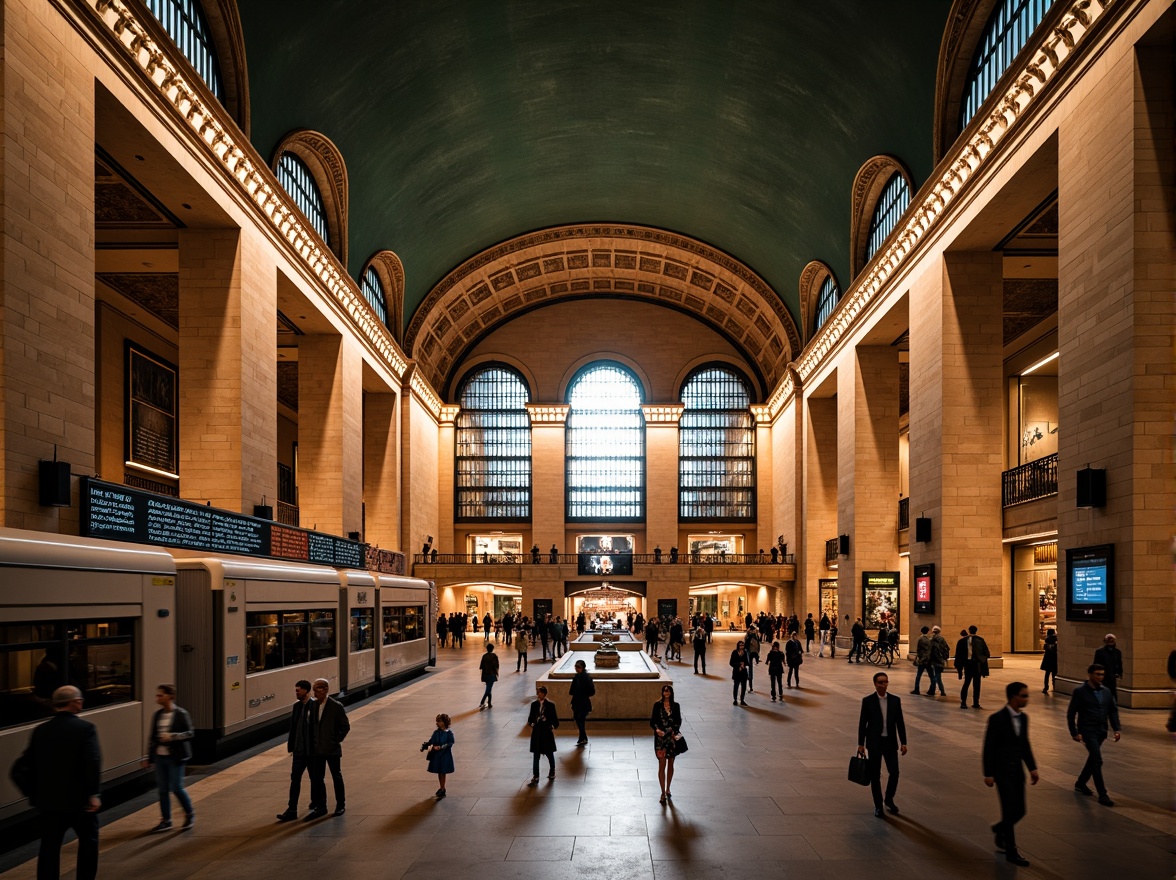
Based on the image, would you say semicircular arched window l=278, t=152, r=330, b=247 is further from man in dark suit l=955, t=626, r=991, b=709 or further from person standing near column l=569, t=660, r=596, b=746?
man in dark suit l=955, t=626, r=991, b=709

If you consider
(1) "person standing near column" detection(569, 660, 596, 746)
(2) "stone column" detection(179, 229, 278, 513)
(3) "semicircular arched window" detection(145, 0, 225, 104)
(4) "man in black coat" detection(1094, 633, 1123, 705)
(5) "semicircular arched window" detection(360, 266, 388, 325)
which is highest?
(3) "semicircular arched window" detection(145, 0, 225, 104)

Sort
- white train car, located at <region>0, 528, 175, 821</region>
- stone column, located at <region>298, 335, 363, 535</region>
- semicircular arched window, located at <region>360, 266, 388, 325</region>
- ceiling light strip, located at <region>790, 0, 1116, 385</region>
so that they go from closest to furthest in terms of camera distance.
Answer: white train car, located at <region>0, 528, 175, 821</region>, ceiling light strip, located at <region>790, 0, 1116, 385</region>, stone column, located at <region>298, 335, 363, 535</region>, semicircular arched window, located at <region>360, 266, 388, 325</region>

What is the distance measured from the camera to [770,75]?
26016 millimetres

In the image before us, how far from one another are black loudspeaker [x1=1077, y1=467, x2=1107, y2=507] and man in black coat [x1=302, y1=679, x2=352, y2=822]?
11524 millimetres

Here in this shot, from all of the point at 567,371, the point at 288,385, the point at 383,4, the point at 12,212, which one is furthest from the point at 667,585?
the point at 12,212

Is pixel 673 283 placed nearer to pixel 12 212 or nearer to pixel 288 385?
pixel 288 385

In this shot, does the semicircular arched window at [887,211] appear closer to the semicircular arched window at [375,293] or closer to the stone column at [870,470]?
the stone column at [870,470]

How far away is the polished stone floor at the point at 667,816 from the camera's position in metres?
7.07

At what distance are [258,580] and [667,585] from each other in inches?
1321

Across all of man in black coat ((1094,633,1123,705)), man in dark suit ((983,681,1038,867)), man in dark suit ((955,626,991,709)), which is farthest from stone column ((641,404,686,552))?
man in dark suit ((983,681,1038,867))

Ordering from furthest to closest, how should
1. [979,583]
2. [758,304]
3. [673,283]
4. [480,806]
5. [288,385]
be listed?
[673,283] → [758,304] → [288,385] → [979,583] → [480,806]

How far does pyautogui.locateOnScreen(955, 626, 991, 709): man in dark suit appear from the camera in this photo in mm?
15273

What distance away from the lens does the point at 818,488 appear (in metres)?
38.2

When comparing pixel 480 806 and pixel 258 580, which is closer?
pixel 480 806
